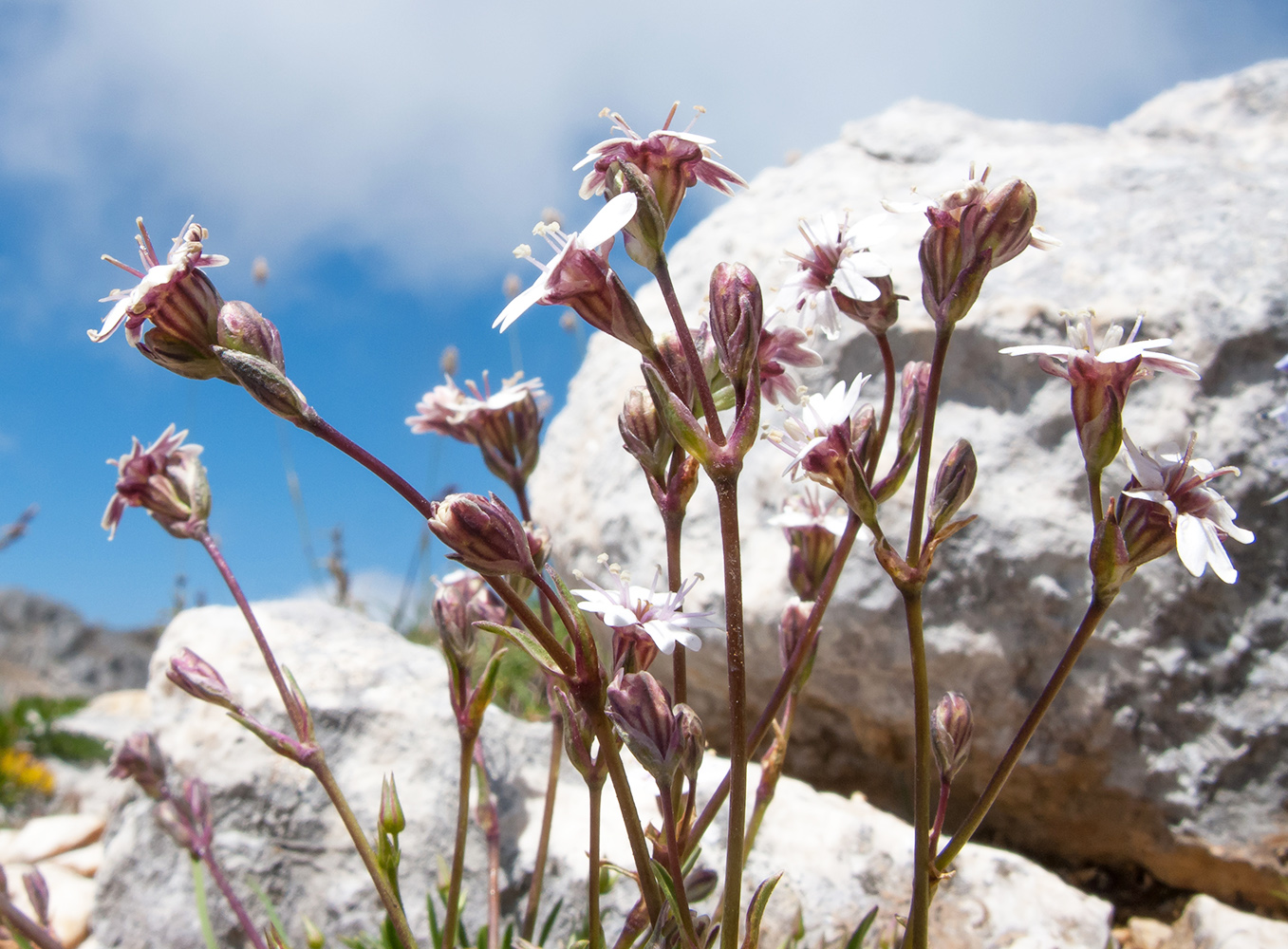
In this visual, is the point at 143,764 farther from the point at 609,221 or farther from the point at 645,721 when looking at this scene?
the point at 609,221

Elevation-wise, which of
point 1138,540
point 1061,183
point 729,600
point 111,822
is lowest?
point 111,822

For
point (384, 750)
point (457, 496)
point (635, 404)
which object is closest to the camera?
point (457, 496)

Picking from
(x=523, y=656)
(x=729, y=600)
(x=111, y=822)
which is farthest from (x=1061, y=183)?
(x=111, y=822)

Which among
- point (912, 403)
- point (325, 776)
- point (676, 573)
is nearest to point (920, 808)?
point (676, 573)

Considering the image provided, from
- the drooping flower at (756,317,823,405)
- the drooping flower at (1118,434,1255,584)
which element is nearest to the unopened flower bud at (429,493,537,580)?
the drooping flower at (756,317,823,405)

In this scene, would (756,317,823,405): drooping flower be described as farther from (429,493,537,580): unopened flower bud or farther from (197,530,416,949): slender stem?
(197,530,416,949): slender stem

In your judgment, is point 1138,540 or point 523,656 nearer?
point 1138,540

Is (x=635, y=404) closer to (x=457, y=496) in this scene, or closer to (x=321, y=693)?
(x=457, y=496)

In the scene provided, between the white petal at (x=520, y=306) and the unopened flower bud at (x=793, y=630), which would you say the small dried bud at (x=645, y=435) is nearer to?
the white petal at (x=520, y=306)
